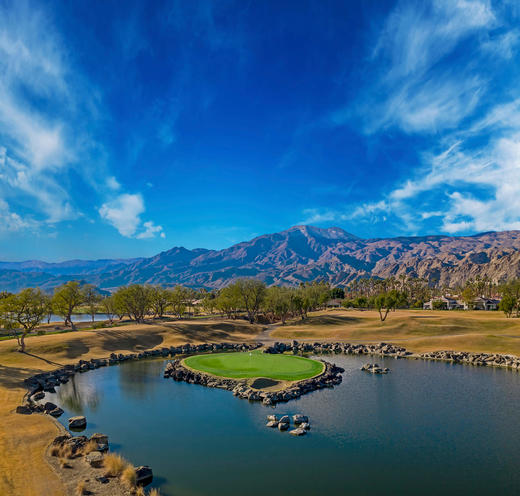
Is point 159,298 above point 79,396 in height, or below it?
above

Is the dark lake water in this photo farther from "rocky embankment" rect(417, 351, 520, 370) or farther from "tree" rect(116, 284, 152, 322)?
"tree" rect(116, 284, 152, 322)

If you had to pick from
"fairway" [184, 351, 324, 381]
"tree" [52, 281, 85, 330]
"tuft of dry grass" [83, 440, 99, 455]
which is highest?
"tree" [52, 281, 85, 330]

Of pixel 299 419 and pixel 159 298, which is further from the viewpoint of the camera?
pixel 159 298

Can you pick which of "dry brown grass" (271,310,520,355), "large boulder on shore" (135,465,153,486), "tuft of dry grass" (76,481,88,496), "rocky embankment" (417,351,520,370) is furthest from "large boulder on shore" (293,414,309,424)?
"dry brown grass" (271,310,520,355)

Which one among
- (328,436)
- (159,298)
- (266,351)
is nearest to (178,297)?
(159,298)

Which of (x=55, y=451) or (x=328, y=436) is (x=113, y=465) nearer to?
(x=55, y=451)

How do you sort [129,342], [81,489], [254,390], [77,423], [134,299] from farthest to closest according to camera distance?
[134,299] < [129,342] < [254,390] < [77,423] < [81,489]

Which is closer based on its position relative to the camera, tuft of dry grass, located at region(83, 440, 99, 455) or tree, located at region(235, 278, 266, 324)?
tuft of dry grass, located at region(83, 440, 99, 455)

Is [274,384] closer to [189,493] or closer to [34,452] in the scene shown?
[189,493]

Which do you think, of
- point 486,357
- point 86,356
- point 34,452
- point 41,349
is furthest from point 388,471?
point 41,349
